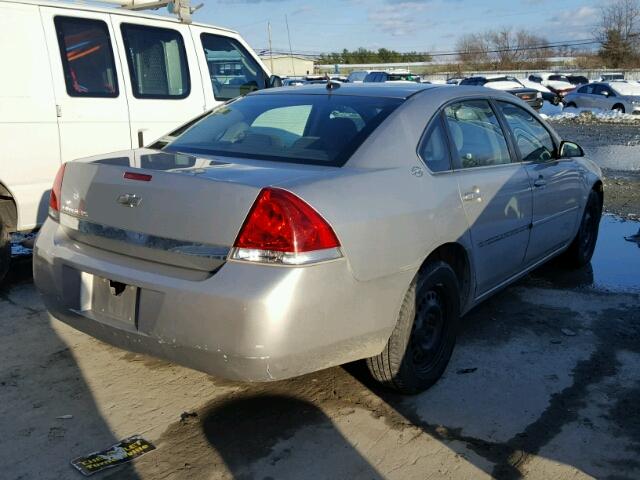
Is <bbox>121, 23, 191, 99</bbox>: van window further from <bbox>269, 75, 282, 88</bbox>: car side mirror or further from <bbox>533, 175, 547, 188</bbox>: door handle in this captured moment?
<bbox>533, 175, 547, 188</bbox>: door handle

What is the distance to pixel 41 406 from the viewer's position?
10.9 ft

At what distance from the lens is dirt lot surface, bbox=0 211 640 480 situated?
2.86 m

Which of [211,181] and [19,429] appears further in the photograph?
[19,429]

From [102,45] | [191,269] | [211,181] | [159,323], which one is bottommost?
→ [159,323]

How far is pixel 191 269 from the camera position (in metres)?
2.80

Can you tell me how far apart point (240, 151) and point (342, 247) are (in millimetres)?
1073

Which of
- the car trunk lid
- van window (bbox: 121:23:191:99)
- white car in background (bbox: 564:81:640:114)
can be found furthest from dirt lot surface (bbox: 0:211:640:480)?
white car in background (bbox: 564:81:640:114)

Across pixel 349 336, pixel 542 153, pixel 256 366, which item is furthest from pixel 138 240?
pixel 542 153

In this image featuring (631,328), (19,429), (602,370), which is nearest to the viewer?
(19,429)

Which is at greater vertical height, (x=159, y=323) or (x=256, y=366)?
(x=159, y=323)

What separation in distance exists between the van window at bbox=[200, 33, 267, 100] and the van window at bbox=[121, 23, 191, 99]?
319 mm

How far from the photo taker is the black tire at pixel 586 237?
5.76 metres

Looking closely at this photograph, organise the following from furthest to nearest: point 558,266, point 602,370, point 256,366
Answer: point 558,266 → point 602,370 → point 256,366

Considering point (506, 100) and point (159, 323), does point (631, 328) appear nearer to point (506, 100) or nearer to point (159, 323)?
point (506, 100)
